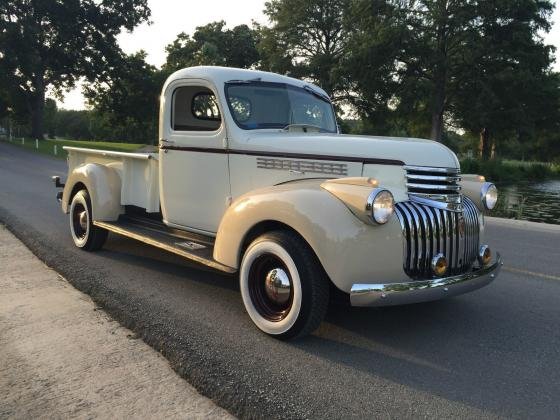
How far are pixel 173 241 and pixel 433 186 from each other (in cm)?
245

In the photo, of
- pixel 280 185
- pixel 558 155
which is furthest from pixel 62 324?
pixel 558 155

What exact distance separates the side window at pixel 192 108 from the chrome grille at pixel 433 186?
6.86ft

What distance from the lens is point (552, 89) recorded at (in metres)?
35.3

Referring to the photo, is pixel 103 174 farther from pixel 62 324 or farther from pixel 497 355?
pixel 497 355

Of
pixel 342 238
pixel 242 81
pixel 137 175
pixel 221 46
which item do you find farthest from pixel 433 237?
pixel 221 46

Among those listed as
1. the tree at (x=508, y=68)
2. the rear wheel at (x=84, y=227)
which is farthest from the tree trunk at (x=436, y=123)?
the rear wheel at (x=84, y=227)

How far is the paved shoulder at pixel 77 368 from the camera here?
2627mm

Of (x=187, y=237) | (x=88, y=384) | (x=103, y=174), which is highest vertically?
(x=103, y=174)

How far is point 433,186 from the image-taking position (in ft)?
12.2

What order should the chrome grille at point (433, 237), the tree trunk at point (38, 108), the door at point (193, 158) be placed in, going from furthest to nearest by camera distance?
the tree trunk at point (38, 108), the door at point (193, 158), the chrome grille at point (433, 237)

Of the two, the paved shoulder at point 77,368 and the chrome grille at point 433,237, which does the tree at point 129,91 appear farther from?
the chrome grille at point 433,237

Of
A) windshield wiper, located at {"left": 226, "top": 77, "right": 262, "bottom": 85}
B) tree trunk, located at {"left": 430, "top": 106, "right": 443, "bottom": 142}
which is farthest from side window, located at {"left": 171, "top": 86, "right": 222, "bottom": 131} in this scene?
tree trunk, located at {"left": 430, "top": 106, "right": 443, "bottom": 142}

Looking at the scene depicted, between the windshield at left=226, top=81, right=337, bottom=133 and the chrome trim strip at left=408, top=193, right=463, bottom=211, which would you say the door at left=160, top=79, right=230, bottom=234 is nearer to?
the windshield at left=226, top=81, right=337, bottom=133

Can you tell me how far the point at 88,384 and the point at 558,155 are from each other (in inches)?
3134
